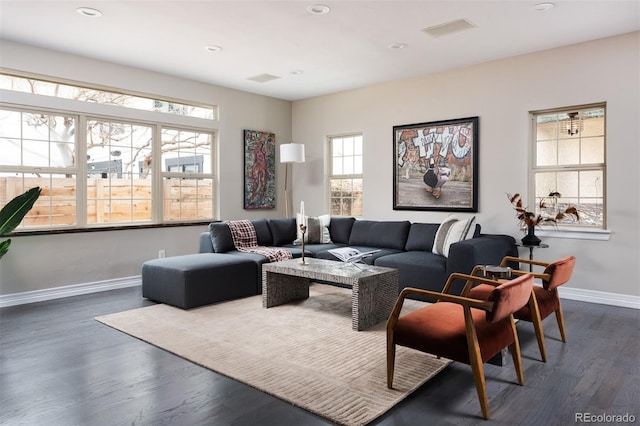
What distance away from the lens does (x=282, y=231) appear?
5.94m

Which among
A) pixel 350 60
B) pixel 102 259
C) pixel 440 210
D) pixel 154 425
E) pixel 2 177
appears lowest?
pixel 154 425

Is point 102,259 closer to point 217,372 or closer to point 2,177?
point 2,177

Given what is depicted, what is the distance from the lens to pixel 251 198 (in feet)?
22.5

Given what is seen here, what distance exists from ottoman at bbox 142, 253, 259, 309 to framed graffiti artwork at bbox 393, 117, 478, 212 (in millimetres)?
2471

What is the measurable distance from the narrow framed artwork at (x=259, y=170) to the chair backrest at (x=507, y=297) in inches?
197

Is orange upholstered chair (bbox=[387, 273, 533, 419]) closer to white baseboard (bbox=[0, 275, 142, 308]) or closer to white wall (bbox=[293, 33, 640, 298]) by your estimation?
white wall (bbox=[293, 33, 640, 298])

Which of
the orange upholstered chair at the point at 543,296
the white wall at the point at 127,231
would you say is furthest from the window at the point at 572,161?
the white wall at the point at 127,231

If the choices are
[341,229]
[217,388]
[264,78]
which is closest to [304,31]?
[264,78]

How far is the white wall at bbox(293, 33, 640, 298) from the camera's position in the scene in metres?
4.38

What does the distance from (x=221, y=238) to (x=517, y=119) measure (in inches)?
147

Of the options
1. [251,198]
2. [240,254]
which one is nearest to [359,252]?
[240,254]

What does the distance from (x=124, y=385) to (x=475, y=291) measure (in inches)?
94.2

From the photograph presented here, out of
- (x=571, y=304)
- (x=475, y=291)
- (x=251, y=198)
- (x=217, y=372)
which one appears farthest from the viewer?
(x=251, y=198)

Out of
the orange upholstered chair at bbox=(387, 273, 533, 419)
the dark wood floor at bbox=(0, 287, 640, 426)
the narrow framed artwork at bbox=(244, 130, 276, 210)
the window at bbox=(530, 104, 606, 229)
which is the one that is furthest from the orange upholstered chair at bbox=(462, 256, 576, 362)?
the narrow framed artwork at bbox=(244, 130, 276, 210)
